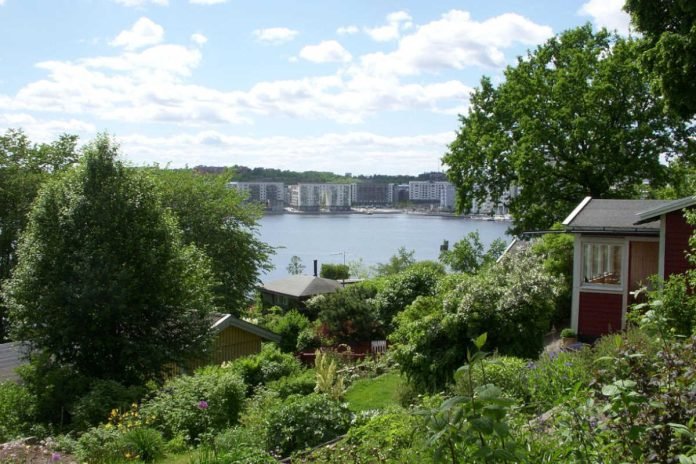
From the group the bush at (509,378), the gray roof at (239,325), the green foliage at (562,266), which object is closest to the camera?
the bush at (509,378)

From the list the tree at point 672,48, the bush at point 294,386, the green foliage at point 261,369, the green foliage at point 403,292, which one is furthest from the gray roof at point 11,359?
the tree at point 672,48

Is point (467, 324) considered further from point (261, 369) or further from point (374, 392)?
point (261, 369)

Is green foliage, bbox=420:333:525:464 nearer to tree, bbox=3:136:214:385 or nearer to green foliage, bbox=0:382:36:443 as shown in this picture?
green foliage, bbox=0:382:36:443

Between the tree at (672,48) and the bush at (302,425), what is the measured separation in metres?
9.09

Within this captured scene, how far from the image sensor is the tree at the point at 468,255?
118 ft

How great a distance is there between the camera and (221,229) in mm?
34844

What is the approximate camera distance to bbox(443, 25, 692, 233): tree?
2631 centimetres

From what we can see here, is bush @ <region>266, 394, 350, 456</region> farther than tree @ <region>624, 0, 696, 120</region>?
No

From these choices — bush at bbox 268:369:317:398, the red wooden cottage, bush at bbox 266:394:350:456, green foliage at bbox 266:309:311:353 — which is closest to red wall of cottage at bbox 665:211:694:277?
the red wooden cottage

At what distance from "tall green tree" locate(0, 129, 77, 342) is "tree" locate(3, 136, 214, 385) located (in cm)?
1639

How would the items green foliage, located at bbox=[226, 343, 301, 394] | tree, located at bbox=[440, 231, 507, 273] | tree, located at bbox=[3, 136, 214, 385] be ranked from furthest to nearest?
tree, located at bbox=[440, 231, 507, 273] → green foliage, located at bbox=[226, 343, 301, 394] → tree, located at bbox=[3, 136, 214, 385]

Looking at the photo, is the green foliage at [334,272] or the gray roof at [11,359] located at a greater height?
the gray roof at [11,359]

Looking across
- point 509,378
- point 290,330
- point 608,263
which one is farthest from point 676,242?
point 290,330

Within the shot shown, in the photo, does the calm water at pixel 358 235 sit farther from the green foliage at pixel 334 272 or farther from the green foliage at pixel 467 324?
the green foliage at pixel 467 324
